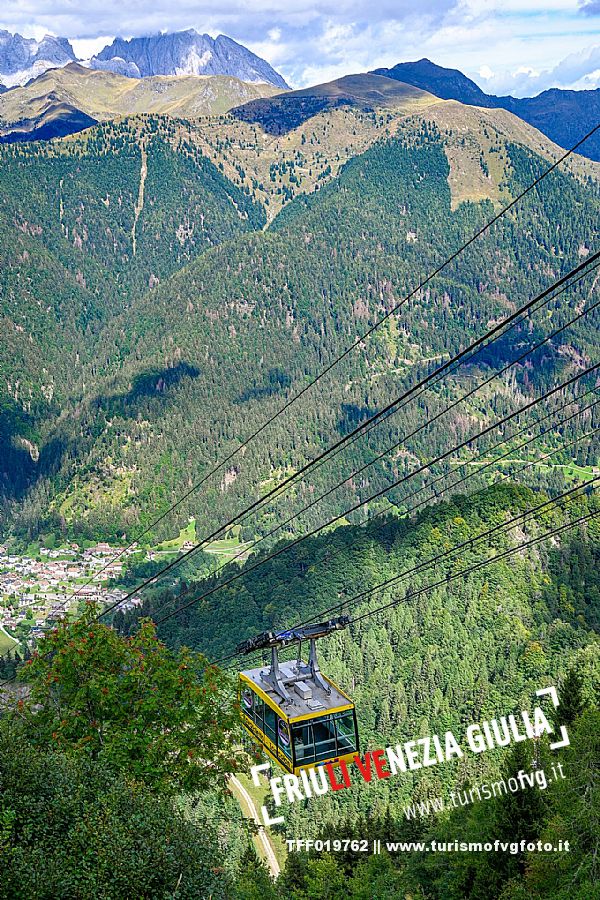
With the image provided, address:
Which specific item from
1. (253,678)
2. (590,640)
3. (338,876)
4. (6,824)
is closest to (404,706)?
(590,640)

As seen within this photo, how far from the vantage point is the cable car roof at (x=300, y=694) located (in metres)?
40.5

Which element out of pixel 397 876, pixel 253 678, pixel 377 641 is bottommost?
pixel 397 876

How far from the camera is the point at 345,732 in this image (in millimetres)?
40719

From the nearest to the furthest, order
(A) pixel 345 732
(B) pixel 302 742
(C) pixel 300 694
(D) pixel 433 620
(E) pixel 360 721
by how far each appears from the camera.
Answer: (B) pixel 302 742 < (A) pixel 345 732 < (C) pixel 300 694 < (E) pixel 360 721 < (D) pixel 433 620

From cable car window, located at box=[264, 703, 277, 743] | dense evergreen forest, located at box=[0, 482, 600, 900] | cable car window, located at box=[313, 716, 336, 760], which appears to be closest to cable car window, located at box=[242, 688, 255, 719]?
cable car window, located at box=[264, 703, 277, 743]

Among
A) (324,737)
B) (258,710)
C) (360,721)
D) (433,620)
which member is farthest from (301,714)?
(433,620)

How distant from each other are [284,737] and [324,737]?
5.95 feet

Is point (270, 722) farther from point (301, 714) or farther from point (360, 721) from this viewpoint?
point (360, 721)

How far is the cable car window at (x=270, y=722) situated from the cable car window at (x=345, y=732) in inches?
118

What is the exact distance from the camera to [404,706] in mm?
103750

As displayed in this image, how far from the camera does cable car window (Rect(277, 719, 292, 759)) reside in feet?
131

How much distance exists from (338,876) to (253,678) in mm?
34776

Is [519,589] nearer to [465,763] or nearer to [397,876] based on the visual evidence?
[465,763]

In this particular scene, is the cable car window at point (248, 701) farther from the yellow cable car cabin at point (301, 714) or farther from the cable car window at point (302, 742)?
the cable car window at point (302, 742)
